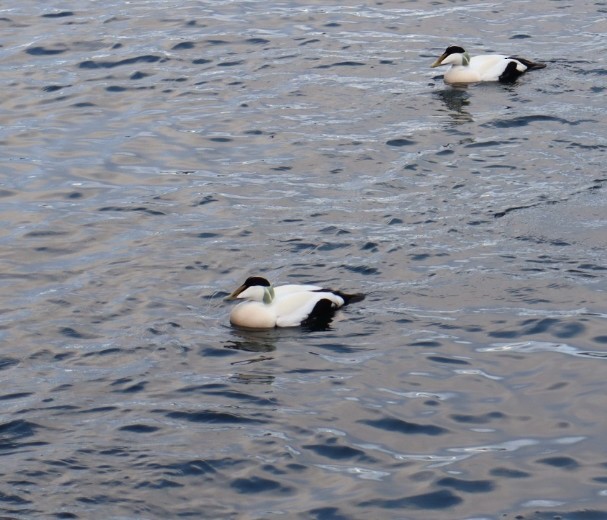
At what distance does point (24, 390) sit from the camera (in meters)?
9.77

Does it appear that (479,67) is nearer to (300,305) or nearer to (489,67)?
(489,67)

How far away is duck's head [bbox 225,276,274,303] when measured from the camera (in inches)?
432

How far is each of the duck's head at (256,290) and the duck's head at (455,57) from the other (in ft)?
24.0

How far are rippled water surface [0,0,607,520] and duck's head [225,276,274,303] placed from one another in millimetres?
322

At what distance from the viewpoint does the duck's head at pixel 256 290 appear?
1097 centimetres

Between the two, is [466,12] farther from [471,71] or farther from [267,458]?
[267,458]

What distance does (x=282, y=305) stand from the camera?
11109mm

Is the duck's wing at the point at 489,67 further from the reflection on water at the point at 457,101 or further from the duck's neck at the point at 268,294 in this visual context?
the duck's neck at the point at 268,294

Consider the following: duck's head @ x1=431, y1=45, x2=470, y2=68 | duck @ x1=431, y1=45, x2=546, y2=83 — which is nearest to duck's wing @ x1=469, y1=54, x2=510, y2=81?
duck @ x1=431, y1=45, x2=546, y2=83

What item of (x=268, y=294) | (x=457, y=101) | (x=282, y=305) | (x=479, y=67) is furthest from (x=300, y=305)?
(x=479, y=67)

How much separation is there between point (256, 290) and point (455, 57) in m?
7.51

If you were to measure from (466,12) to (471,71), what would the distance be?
147 inches

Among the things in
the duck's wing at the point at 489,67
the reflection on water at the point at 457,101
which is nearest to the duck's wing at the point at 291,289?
the reflection on water at the point at 457,101

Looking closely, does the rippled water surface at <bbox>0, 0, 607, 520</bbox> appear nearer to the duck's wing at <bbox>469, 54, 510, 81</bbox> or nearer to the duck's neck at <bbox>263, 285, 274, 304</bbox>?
the duck's wing at <bbox>469, 54, 510, 81</bbox>
